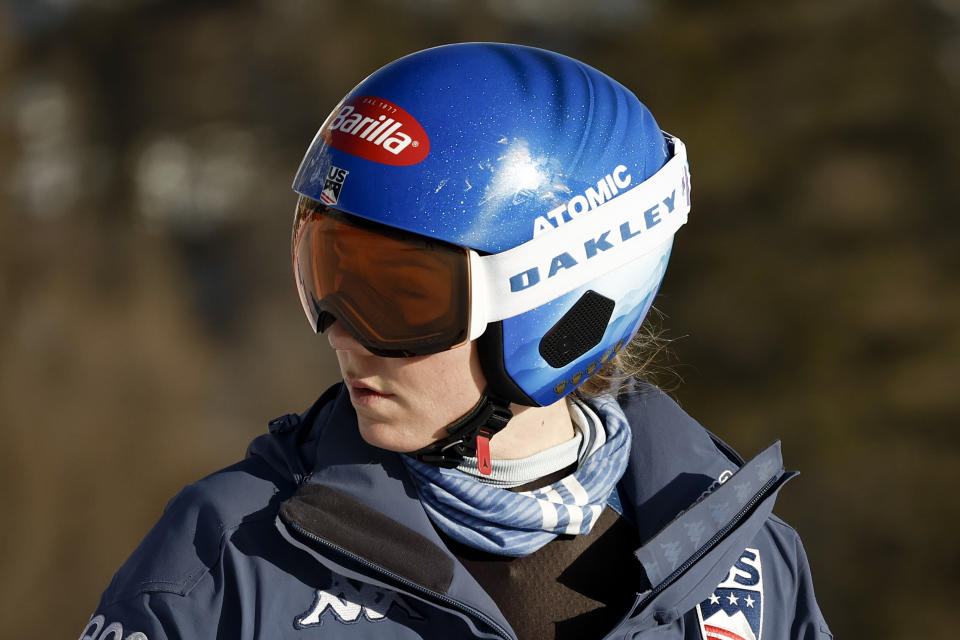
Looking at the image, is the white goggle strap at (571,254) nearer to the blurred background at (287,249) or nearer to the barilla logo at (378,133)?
the barilla logo at (378,133)

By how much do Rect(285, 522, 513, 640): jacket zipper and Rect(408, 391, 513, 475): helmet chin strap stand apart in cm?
17

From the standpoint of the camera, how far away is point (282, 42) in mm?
7797

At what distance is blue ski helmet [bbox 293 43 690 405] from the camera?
1.41 meters

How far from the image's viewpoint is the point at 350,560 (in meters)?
1.34

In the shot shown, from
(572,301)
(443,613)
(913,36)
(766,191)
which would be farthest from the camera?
(766,191)

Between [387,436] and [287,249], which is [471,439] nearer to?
[387,436]

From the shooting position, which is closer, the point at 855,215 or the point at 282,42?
the point at 855,215

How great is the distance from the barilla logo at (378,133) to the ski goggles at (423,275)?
97 mm

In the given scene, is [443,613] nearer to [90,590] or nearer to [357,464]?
[357,464]

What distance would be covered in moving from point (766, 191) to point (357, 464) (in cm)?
552

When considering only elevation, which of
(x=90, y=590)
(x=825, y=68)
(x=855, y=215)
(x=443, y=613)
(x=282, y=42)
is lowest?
(x=90, y=590)

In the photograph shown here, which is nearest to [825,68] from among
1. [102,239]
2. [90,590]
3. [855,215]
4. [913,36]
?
[913,36]

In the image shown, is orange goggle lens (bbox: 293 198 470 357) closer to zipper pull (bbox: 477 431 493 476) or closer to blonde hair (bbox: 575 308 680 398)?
zipper pull (bbox: 477 431 493 476)

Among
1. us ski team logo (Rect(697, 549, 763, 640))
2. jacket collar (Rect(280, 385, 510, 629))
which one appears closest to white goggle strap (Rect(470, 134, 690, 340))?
jacket collar (Rect(280, 385, 510, 629))
